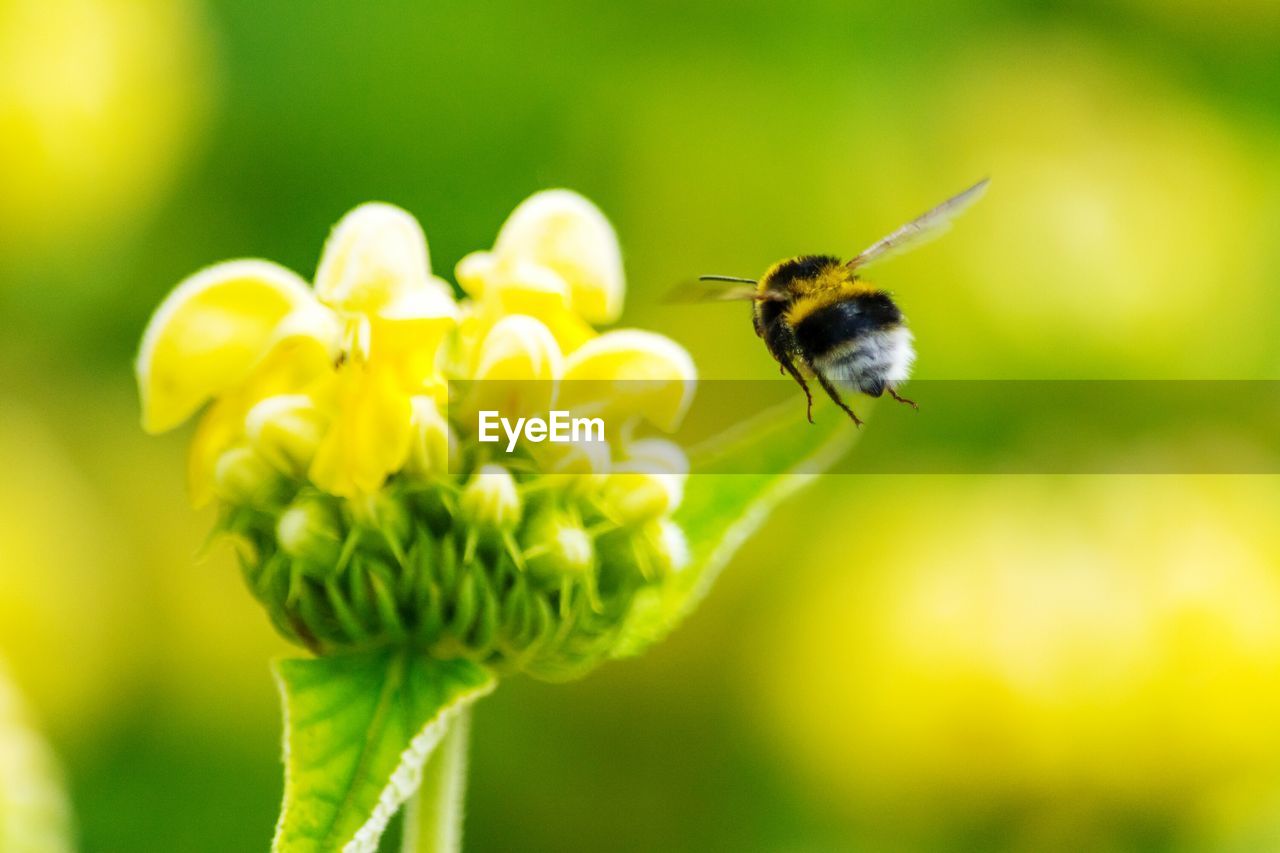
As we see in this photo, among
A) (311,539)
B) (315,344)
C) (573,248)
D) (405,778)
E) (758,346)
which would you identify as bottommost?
(405,778)

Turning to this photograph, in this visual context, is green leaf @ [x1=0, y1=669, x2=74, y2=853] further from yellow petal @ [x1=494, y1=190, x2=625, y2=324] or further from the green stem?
yellow petal @ [x1=494, y1=190, x2=625, y2=324]

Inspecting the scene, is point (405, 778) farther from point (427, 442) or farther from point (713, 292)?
point (713, 292)

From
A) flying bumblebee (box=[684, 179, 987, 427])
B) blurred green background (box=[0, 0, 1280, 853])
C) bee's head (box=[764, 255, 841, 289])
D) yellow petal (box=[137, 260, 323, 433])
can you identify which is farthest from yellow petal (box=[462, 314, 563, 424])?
blurred green background (box=[0, 0, 1280, 853])

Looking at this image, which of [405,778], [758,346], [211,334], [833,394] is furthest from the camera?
[758,346]

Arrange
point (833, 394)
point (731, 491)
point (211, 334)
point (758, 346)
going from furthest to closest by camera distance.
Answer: point (758, 346), point (833, 394), point (731, 491), point (211, 334)

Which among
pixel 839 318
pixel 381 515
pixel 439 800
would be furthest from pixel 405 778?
pixel 839 318

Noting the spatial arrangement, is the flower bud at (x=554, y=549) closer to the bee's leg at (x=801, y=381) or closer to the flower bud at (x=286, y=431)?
the flower bud at (x=286, y=431)
